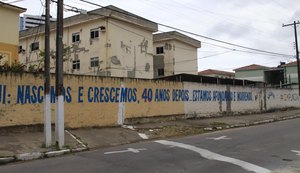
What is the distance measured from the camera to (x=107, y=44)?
30.7 metres

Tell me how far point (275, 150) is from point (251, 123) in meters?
Answer: 11.3

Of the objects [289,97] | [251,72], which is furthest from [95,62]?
[251,72]

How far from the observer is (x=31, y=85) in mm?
13422

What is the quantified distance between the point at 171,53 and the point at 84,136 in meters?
28.1

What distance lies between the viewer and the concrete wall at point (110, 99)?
42.7ft

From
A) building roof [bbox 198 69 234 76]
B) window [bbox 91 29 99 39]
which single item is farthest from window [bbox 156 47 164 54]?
building roof [bbox 198 69 234 76]

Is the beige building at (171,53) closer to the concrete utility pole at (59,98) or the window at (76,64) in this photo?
the window at (76,64)

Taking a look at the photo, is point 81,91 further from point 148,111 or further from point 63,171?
point 63,171

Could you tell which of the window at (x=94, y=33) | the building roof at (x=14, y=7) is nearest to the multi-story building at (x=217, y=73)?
the window at (x=94, y=33)

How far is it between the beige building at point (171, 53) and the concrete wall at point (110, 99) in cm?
1466

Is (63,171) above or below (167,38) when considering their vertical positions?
below

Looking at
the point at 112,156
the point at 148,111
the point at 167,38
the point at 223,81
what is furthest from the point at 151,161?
the point at 167,38

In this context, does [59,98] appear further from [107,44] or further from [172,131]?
[107,44]

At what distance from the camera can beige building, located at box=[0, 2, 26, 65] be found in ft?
65.9
